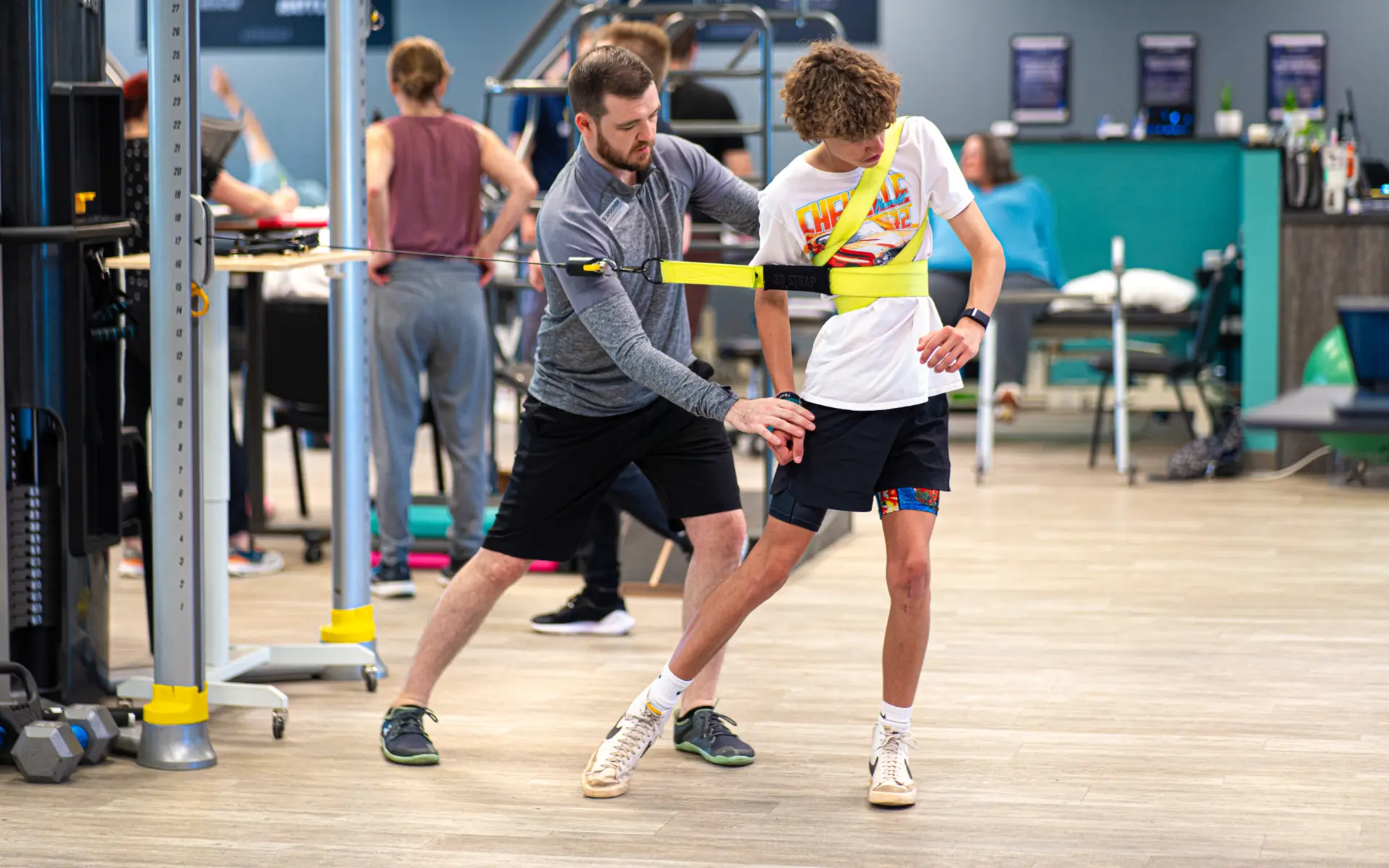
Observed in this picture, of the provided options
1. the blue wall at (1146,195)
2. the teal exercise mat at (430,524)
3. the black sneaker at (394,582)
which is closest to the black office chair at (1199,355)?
the blue wall at (1146,195)

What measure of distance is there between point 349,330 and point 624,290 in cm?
113

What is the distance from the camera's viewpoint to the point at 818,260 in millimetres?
2986

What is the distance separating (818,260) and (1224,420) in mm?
5867

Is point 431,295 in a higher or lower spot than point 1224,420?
higher

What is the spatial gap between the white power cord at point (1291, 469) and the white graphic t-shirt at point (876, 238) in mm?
5359

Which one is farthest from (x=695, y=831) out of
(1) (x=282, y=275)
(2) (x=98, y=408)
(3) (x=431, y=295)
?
(1) (x=282, y=275)

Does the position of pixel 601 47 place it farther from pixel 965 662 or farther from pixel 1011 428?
pixel 1011 428

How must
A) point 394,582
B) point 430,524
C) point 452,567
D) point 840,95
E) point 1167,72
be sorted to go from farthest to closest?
point 1167,72 → point 430,524 → point 452,567 → point 394,582 → point 840,95

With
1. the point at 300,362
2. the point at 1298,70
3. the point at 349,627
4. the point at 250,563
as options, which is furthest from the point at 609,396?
the point at 1298,70

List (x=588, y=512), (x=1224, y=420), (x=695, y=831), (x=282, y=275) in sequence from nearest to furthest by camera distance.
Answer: (x=695, y=831), (x=588, y=512), (x=282, y=275), (x=1224, y=420)

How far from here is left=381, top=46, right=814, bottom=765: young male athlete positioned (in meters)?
3.08

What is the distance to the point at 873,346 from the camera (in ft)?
9.66

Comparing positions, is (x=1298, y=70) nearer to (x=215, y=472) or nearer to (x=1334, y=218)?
(x=1334, y=218)

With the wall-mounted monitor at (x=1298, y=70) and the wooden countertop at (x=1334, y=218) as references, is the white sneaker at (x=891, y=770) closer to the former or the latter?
the wooden countertop at (x=1334, y=218)
